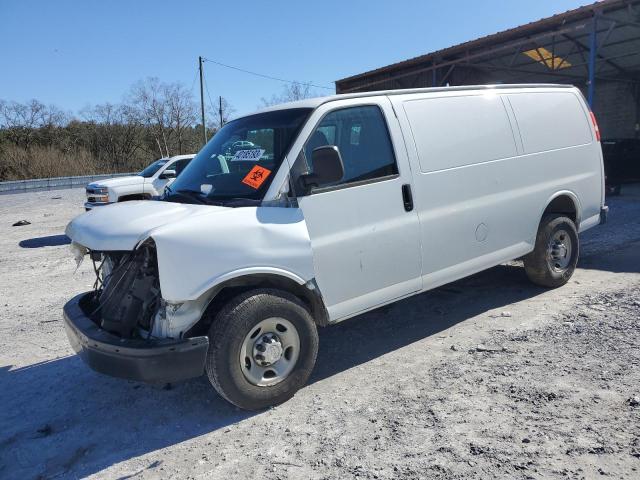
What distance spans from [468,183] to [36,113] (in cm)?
4348

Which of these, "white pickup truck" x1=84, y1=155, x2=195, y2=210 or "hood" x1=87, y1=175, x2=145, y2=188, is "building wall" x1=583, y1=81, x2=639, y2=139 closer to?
"white pickup truck" x1=84, y1=155, x2=195, y2=210

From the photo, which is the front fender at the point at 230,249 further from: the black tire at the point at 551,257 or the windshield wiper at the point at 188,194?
the black tire at the point at 551,257

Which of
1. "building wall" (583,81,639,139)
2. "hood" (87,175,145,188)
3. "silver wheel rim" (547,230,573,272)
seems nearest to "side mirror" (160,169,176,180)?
"hood" (87,175,145,188)

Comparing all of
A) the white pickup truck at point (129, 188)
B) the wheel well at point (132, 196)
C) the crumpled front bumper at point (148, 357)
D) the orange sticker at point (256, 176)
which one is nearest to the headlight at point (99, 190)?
the white pickup truck at point (129, 188)

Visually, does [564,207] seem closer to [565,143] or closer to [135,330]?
[565,143]

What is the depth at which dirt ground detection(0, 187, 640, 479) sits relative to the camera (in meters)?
2.87

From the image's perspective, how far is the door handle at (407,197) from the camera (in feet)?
13.5

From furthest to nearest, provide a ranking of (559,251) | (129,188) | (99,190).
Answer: (129,188)
(99,190)
(559,251)

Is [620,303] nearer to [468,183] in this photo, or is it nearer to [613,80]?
[468,183]

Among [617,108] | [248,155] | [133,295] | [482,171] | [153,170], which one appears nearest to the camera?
[133,295]

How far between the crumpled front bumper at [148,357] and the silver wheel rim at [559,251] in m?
4.18

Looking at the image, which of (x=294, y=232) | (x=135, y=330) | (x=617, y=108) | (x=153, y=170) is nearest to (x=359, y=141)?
(x=294, y=232)

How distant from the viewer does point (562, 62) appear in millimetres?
20078

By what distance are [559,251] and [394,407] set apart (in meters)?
3.38
